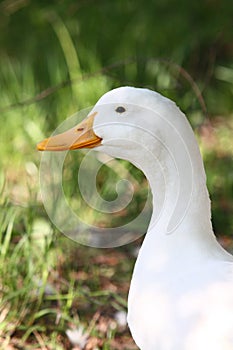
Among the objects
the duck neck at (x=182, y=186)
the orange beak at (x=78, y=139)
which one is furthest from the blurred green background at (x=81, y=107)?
the duck neck at (x=182, y=186)

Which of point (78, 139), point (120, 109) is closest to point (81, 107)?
point (78, 139)

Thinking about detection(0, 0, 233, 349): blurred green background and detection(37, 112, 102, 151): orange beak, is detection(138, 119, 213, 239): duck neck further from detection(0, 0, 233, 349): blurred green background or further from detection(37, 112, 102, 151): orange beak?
detection(0, 0, 233, 349): blurred green background

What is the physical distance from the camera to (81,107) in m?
4.41

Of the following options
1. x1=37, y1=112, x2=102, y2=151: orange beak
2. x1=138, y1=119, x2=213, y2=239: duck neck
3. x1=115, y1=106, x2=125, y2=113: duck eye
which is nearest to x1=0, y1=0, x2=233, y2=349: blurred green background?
x1=37, y1=112, x2=102, y2=151: orange beak

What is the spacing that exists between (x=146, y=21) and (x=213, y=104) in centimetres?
90

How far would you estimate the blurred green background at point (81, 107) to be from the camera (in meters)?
3.09

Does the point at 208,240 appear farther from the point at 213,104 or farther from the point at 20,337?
the point at 213,104

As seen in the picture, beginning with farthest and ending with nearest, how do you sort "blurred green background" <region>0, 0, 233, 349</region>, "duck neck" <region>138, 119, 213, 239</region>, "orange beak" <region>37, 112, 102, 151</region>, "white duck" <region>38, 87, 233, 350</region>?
"blurred green background" <region>0, 0, 233, 349</region>, "orange beak" <region>37, 112, 102, 151</region>, "duck neck" <region>138, 119, 213, 239</region>, "white duck" <region>38, 87, 233, 350</region>

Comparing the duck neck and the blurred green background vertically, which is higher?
the duck neck

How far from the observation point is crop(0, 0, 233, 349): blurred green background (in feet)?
10.1

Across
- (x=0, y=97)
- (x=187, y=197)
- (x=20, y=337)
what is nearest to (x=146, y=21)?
(x=0, y=97)

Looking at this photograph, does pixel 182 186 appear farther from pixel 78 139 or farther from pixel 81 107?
pixel 81 107

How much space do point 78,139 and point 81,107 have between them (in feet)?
6.36

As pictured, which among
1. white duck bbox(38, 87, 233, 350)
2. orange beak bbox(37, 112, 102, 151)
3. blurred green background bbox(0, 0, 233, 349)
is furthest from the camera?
blurred green background bbox(0, 0, 233, 349)
